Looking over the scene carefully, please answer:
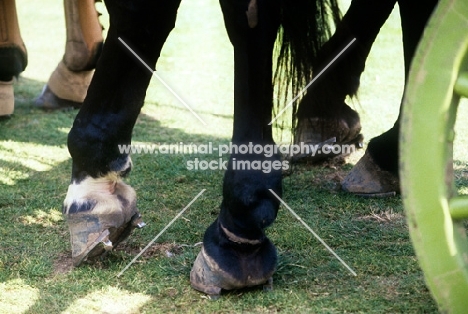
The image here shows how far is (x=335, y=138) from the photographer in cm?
242

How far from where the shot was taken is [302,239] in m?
1.90

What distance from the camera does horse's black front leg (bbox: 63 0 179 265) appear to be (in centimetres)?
162

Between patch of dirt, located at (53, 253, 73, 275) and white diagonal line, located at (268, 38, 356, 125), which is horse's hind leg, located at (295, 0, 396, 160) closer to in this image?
white diagonal line, located at (268, 38, 356, 125)

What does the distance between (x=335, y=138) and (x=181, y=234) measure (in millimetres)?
676

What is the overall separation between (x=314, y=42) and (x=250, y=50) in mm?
276

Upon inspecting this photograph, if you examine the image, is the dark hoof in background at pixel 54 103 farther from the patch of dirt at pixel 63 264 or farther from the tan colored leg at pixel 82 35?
the patch of dirt at pixel 63 264

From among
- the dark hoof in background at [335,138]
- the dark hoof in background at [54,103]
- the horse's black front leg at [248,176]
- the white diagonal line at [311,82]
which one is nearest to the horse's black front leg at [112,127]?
the horse's black front leg at [248,176]

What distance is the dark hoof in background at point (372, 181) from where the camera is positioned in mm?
2184

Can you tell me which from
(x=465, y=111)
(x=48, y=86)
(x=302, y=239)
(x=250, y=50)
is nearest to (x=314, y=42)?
(x=250, y=50)

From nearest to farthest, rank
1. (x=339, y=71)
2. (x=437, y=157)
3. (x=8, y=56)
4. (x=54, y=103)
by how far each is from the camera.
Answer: (x=437, y=157) → (x=339, y=71) → (x=8, y=56) → (x=54, y=103)

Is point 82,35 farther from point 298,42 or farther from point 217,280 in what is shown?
point 217,280

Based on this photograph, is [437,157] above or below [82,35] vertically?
Result: above

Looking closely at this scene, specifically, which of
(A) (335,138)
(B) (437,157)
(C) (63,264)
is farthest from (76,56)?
(B) (437,157)

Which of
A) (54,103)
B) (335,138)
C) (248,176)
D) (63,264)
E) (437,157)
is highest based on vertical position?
(437,157)
